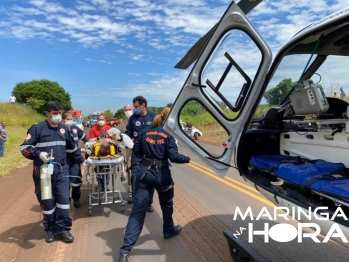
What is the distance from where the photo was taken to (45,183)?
4.23 m

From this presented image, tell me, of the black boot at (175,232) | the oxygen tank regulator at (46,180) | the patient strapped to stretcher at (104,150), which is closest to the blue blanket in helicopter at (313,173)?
the black boot at (175,232)

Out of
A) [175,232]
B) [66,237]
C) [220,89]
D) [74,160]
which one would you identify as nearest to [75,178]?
[74,160]

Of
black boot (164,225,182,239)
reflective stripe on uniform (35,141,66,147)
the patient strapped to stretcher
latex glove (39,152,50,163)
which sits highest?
reflective stripe on uniform (35,141,66,147)

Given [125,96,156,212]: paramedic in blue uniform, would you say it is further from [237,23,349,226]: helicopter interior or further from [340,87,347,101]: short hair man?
[340,87,347,101]: short hair man

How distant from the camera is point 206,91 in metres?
3.21

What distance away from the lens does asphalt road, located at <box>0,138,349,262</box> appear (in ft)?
12.2

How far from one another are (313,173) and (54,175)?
3554mm

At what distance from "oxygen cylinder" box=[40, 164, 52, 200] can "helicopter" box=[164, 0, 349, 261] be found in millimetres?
2105

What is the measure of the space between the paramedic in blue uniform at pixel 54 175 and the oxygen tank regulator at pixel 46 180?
14cm

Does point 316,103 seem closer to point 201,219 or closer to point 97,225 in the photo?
point 201,219

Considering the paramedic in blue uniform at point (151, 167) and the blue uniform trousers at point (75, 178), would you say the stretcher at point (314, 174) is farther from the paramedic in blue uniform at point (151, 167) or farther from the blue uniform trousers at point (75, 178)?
the blue uniform trousers at point (75, 178)

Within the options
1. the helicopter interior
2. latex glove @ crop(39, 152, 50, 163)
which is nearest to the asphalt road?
the helicopter interior

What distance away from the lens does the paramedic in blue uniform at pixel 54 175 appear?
4348 millimetres

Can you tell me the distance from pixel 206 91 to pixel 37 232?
3.67 metres
